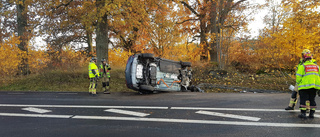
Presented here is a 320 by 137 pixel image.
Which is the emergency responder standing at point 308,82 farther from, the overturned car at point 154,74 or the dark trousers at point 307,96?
the overturned car at point 154,74

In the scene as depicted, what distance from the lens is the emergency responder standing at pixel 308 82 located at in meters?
4.80

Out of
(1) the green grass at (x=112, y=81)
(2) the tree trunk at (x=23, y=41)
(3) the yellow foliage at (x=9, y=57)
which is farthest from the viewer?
(2) the tree trunk at (x=23, y=41)

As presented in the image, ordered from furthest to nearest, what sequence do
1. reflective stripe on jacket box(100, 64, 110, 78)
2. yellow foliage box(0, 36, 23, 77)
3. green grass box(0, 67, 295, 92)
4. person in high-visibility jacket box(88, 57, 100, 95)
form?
yellow foliage box(0, 36, 23, 77) → green grass box(0, 67, 295, 92) → reflective stripe on jacket box(100, 64, 110, 78) → person in high-visibility jacket box(88, 57, 100, 95)

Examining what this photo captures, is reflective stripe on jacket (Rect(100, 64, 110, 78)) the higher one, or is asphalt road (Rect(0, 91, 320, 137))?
reflective stripe on jacket (Rect(100, 64, 110, 78))

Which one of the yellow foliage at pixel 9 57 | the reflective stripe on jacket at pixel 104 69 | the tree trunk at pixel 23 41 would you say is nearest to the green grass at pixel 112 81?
the yellow foliage at pixel 9 57

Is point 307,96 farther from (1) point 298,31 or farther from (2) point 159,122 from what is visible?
(1) point 298,31

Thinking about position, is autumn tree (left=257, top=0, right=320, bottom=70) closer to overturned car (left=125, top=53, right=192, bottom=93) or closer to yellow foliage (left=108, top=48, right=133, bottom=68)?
overturned car (left=125, top=53, right=192, bottom=93)

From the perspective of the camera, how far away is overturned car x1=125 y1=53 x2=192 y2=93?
8.98 meters

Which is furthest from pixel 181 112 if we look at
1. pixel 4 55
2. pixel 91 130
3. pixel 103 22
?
pixel 4 55

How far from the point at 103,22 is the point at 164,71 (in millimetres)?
6313

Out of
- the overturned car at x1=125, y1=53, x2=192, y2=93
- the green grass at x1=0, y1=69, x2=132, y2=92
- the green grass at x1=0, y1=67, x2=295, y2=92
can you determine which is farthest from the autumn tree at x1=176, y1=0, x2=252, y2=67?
the green grass at x1=0, y1=69, x2=132, y2=92

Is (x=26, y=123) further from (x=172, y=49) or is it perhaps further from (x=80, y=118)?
(x=172, y=49)

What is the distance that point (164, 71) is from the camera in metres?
10.2

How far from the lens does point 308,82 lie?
4820 mm
